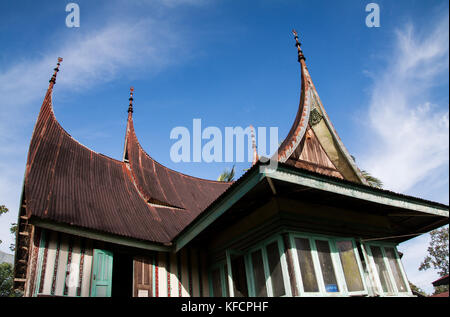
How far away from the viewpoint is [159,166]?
1398cm

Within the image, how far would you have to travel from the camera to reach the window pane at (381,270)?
25.8 feet

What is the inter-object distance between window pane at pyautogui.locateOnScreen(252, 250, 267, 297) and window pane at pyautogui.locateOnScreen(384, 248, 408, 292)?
3.53m

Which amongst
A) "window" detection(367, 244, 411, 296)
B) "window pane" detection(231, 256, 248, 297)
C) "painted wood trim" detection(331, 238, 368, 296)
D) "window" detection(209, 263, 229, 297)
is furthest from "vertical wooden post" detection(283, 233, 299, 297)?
"window" detection(367, 244, 411, 296)

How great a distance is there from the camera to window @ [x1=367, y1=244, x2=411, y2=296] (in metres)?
7.87

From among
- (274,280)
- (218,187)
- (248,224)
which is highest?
(218,187)

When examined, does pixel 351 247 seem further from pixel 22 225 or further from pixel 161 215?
pixel 22 225

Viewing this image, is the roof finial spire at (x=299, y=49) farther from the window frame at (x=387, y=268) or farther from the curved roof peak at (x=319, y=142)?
the window frame at (x=387, y=268)

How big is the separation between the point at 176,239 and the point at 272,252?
99.5 inches

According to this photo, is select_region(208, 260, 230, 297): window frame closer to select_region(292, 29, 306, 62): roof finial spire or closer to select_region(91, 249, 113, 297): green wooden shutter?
select_region(91, 249, 113, 297): green wooden shutter

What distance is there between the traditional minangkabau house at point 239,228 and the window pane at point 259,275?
0.03 metres

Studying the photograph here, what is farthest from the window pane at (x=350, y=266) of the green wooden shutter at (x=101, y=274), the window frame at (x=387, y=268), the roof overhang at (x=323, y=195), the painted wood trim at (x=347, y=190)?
the green wooden shutter at (x=101, y=274)

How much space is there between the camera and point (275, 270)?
22.5ft
